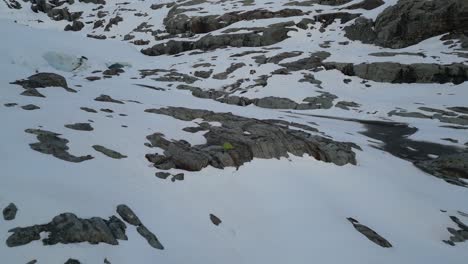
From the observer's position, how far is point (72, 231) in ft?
29.0

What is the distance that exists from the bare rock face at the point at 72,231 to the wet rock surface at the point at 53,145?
12.1 feet

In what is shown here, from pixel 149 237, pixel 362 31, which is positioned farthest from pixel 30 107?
pixel 362 31

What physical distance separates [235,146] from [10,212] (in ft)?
32.1

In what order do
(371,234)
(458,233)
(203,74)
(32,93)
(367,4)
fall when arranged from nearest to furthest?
(371,234) < (458,233) < (32,93) < (203,74) < (367,4)

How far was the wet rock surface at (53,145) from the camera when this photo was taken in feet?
40.9

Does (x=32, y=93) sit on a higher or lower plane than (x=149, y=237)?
higher

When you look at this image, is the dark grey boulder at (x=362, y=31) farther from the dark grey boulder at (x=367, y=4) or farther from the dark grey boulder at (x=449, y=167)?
the dark grey boulder at (x=449, y=167)

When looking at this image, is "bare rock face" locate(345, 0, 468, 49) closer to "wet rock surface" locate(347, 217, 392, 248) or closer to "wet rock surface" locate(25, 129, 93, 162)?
"wet rock surface" locate(347, 217, 392, 248)

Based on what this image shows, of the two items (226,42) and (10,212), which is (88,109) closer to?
(10,212)

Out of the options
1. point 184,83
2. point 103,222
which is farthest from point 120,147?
point 184,83

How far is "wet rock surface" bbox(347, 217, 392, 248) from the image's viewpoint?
1295cm

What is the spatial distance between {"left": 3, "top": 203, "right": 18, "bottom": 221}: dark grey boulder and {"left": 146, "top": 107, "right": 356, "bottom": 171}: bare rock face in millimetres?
5364

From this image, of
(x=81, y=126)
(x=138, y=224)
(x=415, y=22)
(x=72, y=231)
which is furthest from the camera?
(x=415, y=22)

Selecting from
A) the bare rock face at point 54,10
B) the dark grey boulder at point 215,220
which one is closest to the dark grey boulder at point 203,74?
the dark grey boulder at point 215,220
